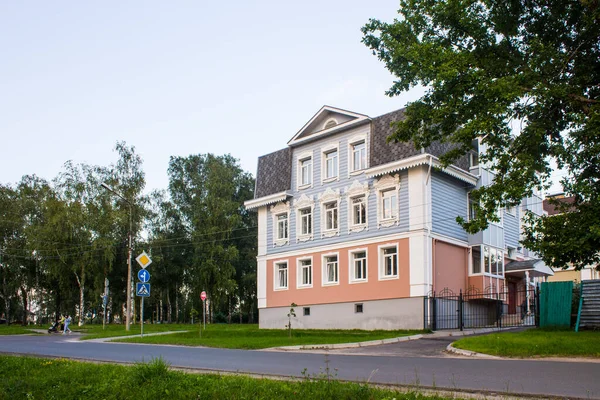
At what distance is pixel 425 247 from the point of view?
3005cm

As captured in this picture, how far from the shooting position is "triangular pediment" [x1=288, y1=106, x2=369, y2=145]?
112 feet

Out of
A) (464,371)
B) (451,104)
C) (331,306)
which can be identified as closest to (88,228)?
(331,306)

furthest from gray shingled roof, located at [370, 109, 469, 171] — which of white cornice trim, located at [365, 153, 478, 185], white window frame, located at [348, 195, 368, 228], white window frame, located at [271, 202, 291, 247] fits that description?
white window frame, located at [271, 202, 291, 247]

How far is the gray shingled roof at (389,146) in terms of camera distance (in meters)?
31.2

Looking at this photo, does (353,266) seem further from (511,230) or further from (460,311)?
(511,230)

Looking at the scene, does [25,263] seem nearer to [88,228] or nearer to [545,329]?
[88,228]

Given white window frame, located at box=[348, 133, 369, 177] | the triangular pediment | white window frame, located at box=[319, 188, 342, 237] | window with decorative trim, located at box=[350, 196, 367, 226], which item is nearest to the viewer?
window with decorative trim, located at box=[350, 196, 367, 226]

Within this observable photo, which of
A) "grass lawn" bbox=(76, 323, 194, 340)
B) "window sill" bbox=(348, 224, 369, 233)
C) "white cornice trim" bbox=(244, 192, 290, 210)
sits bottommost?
"grass lawn" bbox=(76, 323, 194, 340)

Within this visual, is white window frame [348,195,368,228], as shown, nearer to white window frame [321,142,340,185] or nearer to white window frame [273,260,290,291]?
white window frame [321,142,340,185]

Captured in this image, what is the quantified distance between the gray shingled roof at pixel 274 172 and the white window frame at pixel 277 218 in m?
0.93

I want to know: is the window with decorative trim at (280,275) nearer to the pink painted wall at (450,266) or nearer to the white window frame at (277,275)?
the white window frame at (277,275)

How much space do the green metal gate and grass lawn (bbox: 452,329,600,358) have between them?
2.67 m

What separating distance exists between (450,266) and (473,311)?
2567mm

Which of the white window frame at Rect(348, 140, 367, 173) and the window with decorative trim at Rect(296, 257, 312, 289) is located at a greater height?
the white window frame at Rect(348, 140, 367, 173)
